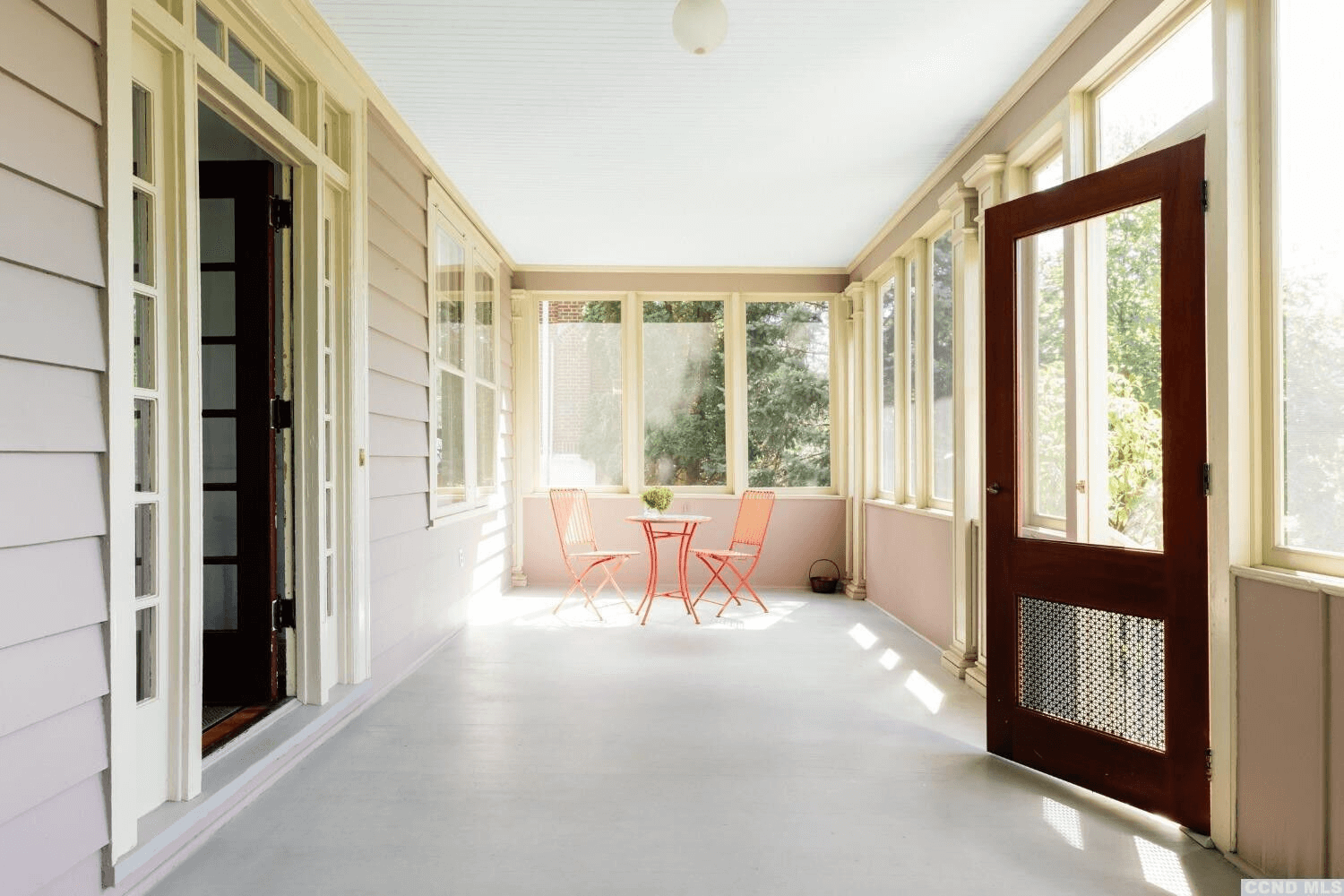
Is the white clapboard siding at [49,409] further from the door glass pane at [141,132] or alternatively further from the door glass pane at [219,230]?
the door glass pane at [219,230]

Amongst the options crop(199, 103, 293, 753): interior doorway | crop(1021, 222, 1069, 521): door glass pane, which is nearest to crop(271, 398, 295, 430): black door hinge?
crop(199, 103, 293, 753): interior doorway

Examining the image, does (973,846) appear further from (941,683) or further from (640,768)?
(941,683)

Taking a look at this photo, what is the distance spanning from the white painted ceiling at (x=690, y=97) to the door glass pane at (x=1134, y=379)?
39.3 inches

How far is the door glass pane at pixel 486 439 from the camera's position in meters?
6.15

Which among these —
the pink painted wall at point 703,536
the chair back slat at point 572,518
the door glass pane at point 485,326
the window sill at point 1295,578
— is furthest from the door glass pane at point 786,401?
the window sill at point 1295,578

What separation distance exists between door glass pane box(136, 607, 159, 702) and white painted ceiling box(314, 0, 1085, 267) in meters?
2.34

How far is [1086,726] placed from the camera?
2.83 metres

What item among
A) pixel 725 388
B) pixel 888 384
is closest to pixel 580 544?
pixel 725 388

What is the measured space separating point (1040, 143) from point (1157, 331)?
4.60 feet

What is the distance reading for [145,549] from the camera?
2324 mm

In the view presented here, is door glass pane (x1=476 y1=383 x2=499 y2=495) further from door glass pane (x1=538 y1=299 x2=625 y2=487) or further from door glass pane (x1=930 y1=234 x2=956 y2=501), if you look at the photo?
door glass pane (x1=930 y1=234 x2=956 y2=501)

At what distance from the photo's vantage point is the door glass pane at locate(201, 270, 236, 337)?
139 inches

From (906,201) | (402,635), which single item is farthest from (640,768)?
(906,201)

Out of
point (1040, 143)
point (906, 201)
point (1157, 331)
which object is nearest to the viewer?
point (1157, 331)
